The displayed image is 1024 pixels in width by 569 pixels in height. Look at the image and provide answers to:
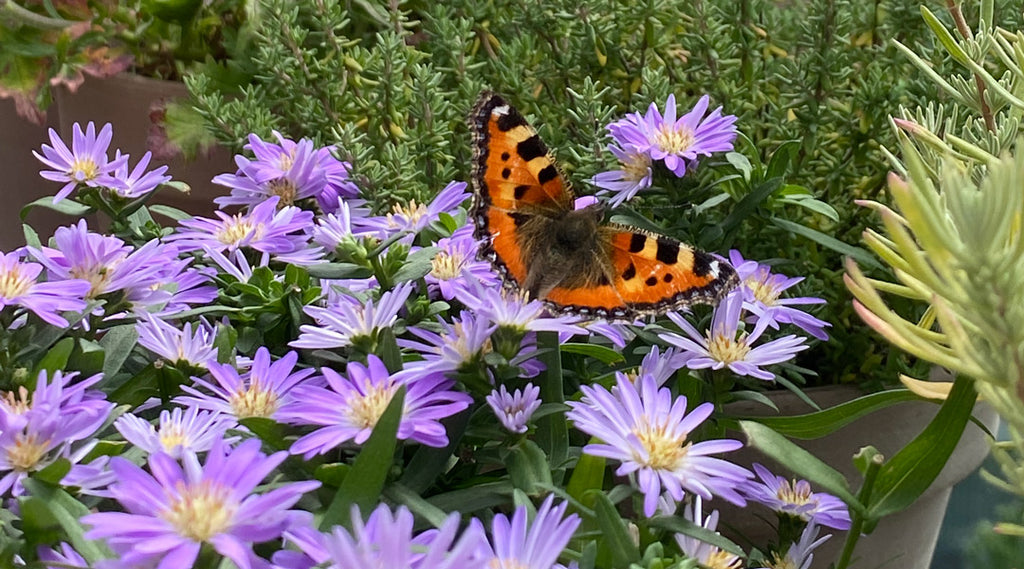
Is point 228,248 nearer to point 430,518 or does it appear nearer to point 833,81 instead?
point 430,518

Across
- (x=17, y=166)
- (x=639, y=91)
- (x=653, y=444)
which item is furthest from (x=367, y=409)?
(x=17, y=166)

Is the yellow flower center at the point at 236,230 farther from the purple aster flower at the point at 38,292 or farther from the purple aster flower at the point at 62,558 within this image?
the purple aster flower at the point at 62,558

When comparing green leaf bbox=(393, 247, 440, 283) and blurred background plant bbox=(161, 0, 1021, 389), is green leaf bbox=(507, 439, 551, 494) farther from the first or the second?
blurred background plant bbox=(161, 0, 1021, 389)

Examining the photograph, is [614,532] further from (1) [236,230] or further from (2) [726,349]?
(1) [236,230]

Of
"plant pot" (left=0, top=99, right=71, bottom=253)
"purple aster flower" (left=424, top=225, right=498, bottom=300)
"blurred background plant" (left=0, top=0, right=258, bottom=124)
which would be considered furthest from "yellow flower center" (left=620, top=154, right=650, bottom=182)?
"plant pot" (left=0, top=99, right=71, bottom=253)

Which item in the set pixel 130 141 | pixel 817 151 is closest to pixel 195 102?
pixel 130 141

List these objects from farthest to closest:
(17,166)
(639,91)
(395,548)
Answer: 1. (17,166)
2. (639,91)
3. (395,548)
